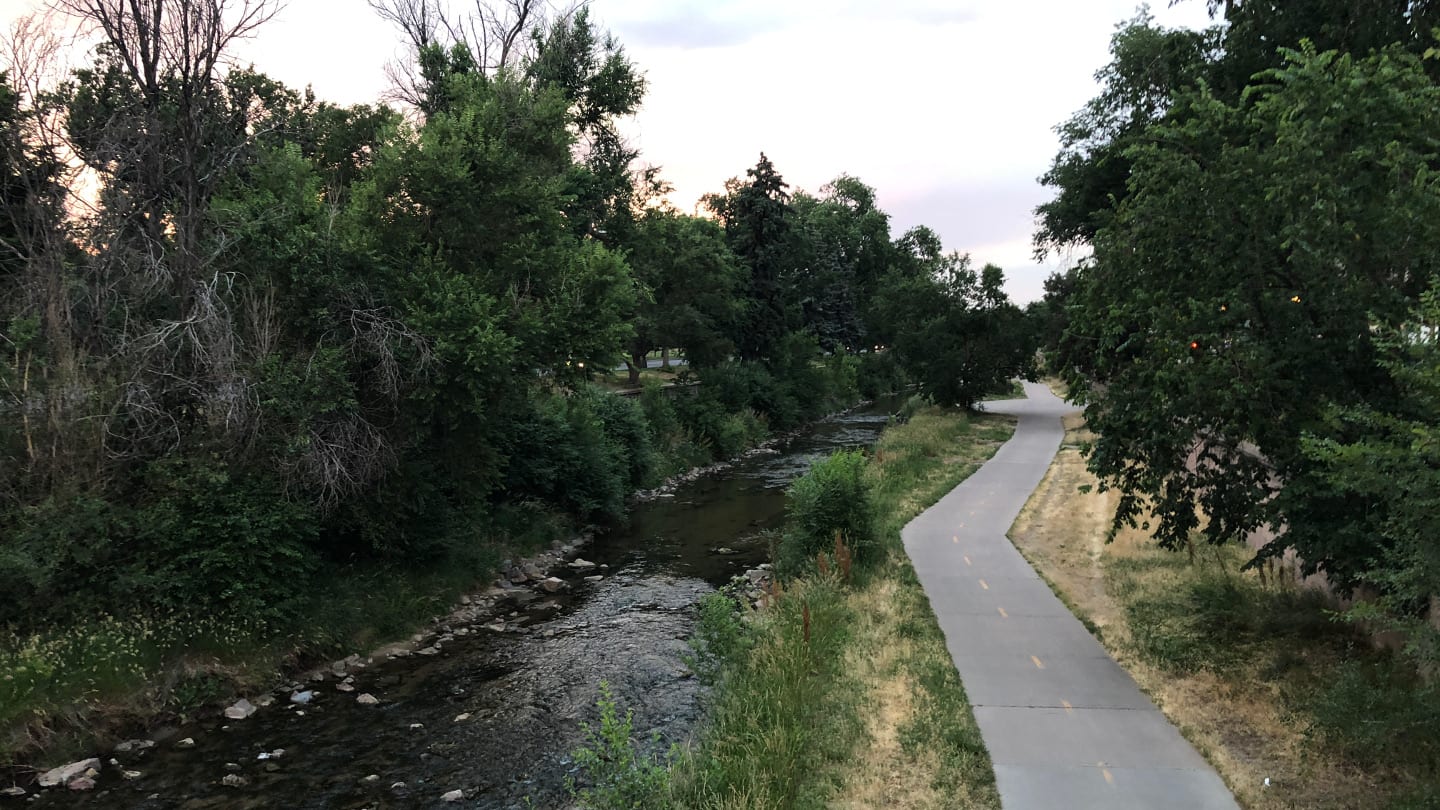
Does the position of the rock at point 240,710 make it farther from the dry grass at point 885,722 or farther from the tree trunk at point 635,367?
the tree trunk at point 635,367

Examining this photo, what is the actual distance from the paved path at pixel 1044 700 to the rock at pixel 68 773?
858 cm

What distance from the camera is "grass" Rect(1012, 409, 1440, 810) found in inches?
222

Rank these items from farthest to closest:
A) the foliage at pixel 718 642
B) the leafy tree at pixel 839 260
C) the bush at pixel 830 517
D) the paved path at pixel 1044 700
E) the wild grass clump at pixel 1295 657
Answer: the leafy tree at pixel 839 260, the bush at pixel 830 517, the foliage at pixel 718 642, the paved path at pixel 1044 700, the wild grass clump at pixel 1295 657

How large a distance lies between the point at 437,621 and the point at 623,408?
→ 35.0 ft

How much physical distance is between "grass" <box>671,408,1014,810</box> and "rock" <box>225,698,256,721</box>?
549cm

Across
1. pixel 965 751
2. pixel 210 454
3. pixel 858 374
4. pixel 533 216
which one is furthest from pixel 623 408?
pixel 858 374

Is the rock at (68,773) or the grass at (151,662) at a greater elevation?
the grass at (151,662)

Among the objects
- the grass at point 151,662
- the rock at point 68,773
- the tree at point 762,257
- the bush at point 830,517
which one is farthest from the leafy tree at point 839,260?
the rock at point 68,773

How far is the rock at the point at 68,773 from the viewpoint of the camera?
7.73 meters

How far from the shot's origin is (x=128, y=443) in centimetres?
1016

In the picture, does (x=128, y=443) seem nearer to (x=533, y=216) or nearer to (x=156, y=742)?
(x=156, y=742)

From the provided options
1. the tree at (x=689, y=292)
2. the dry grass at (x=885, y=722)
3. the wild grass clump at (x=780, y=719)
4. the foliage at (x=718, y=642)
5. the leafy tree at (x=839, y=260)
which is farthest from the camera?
the leafy tree at (x=839, y=260)

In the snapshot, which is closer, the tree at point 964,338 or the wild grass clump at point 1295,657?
the wild grass clump at point 1295,657

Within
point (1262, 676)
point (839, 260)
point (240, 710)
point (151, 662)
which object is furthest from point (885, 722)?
point (839, 260)
